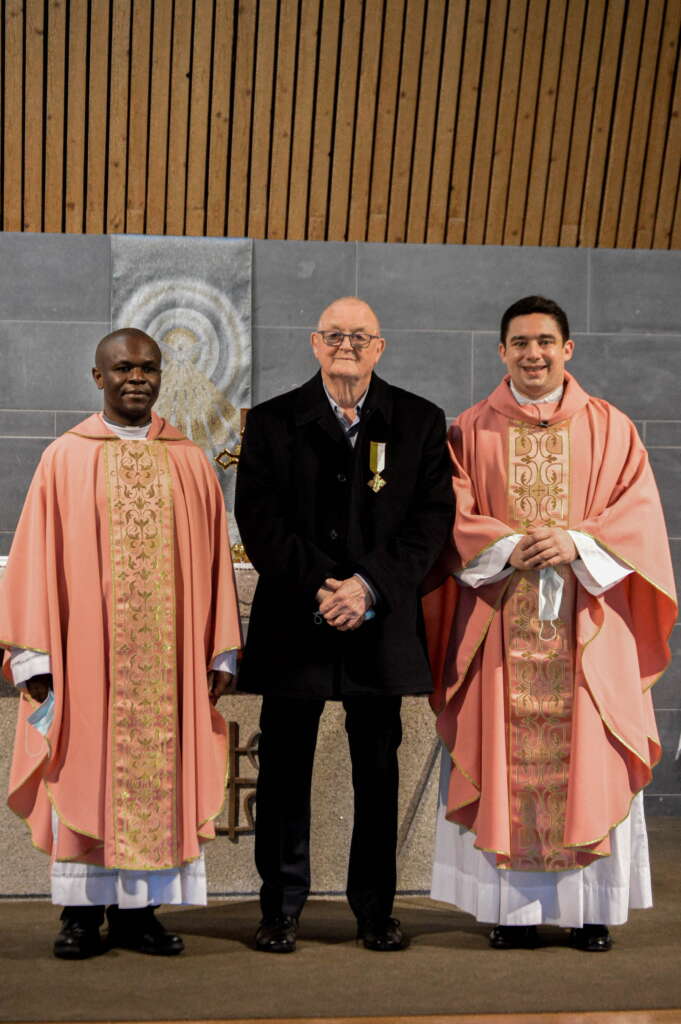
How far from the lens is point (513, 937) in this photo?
3918mm

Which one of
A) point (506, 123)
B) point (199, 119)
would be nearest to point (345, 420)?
point (199, 119)

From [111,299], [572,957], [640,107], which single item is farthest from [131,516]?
[640,107]

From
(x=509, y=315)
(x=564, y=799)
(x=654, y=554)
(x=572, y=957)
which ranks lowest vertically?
(x=572, y=957)

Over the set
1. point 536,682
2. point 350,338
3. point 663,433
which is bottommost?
point 536,682

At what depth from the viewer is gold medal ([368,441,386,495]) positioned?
390 cm

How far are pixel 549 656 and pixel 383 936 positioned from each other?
36.4 inches

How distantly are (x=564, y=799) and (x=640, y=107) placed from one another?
12.4ft

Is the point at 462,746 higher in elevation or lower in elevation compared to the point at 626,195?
lower

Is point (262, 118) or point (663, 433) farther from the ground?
point (262, 118)

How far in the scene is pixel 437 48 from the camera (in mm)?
6250

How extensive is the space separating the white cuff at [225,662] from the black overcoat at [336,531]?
6 cm

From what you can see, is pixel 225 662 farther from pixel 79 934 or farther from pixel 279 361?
pixel 279 361

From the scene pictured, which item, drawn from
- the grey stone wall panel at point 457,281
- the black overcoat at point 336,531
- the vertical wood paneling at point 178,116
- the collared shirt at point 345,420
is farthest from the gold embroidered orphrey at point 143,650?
the grey stone wall panel at point 457,281

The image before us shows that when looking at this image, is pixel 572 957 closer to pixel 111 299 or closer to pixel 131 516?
pixel 131 516
